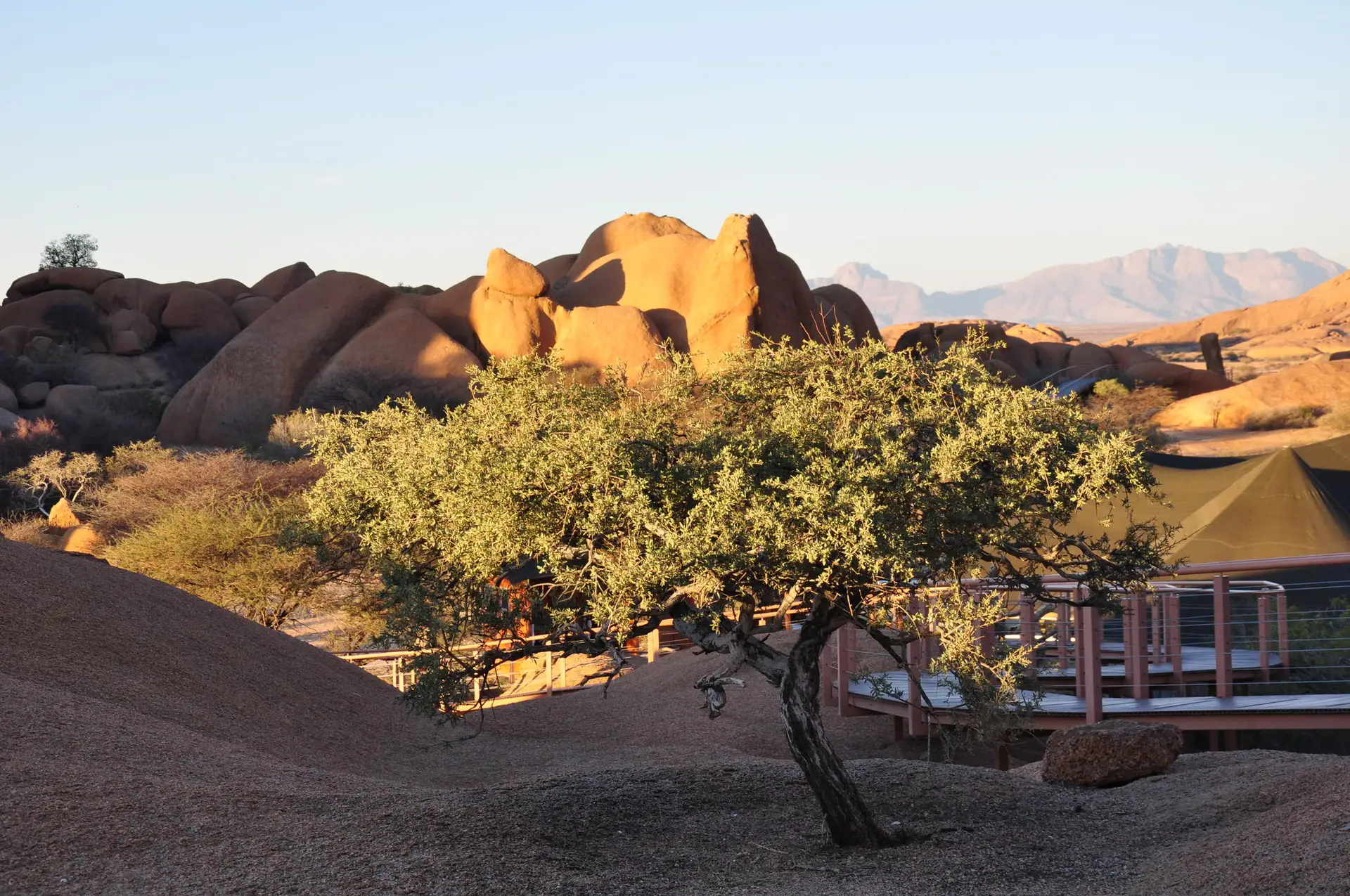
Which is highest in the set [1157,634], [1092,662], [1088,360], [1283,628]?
[1088,360]

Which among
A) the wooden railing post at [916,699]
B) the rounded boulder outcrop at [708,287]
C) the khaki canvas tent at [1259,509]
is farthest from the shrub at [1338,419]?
the wooden railing post at [916,699]

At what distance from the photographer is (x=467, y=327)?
150 feet

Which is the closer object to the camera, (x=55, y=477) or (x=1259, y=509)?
(x=1259, y=509)

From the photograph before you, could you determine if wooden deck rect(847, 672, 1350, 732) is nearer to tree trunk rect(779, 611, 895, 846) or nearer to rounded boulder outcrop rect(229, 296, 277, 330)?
tree trunk rect(779, 611, 895, 846)

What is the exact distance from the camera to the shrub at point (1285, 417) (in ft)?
138

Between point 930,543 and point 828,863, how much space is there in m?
2.23

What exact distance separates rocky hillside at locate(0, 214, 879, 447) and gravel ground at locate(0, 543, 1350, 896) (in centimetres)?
2570

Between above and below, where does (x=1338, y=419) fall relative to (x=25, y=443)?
above

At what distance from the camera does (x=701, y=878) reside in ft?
25.5

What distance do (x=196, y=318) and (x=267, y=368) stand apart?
14542 millimetres

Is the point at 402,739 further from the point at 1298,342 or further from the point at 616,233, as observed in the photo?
the point at 1298,342

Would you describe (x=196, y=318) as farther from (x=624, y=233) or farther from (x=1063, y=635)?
(x=1063, y=635)

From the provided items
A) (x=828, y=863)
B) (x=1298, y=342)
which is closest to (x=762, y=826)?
(x=828, y=863)

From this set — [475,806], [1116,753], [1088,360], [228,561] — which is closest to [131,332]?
[228,561]
